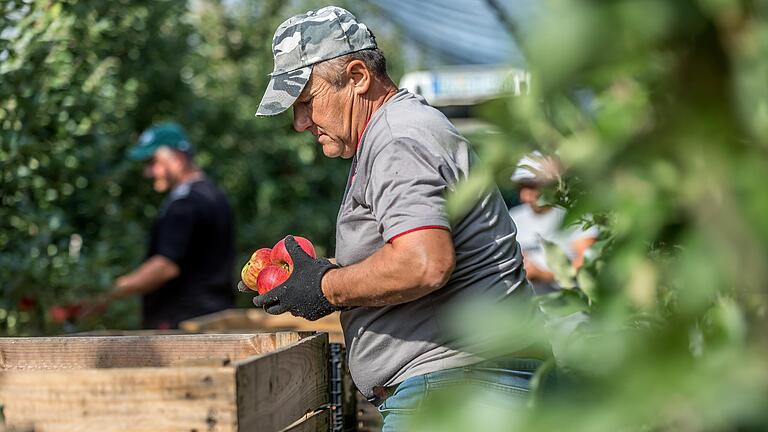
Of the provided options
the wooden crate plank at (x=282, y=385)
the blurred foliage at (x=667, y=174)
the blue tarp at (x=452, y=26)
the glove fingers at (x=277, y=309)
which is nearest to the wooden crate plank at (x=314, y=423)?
the wooden crate plank at (x=282, y=385)

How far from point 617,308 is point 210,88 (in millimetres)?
8623

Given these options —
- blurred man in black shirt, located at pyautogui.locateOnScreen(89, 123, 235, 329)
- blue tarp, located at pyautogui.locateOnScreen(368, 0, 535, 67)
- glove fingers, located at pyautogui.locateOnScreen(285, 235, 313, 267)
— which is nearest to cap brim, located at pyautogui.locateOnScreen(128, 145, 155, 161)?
blurred man in black shirt, located at pyautogui.locateOnScreen(89, 123, 235, 329)

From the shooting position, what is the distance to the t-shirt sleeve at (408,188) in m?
2.06

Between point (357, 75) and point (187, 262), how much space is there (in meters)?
3.16

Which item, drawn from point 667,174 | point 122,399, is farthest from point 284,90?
point 667,174

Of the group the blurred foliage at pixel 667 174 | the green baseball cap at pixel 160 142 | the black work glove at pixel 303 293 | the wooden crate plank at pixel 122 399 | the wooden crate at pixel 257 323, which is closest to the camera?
the blurred foliage at pixel 667 174

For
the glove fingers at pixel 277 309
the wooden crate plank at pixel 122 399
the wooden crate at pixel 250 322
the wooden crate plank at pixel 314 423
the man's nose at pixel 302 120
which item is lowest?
the wooden crate at pixel 250 322

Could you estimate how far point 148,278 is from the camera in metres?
5.31

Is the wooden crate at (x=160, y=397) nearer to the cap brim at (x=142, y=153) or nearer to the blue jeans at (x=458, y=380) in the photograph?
the blue jeans at (x=458, y=380)

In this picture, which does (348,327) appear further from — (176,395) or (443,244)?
(176,395)

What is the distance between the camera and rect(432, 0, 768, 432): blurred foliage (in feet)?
2.23

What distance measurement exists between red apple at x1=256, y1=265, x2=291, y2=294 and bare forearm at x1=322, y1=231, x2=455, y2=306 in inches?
14.4

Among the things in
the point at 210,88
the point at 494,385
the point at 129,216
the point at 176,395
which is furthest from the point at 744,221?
the point at 210,88

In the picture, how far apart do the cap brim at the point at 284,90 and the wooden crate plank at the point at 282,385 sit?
0.56m
